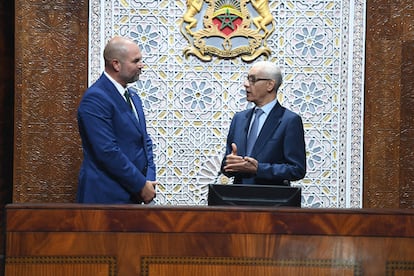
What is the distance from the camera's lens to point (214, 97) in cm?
560

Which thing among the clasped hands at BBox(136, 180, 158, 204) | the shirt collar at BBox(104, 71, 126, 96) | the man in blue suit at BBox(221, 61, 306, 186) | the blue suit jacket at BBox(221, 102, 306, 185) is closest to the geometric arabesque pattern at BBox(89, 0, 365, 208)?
the man in blue suit at BBox(221, 61, 306, 186)

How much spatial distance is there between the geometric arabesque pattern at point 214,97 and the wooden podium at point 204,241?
243cm

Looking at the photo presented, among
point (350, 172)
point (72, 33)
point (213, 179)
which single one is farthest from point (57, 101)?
point (350, 172)

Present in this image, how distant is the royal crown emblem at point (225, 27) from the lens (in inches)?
221

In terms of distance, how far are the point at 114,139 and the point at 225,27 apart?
1.99m

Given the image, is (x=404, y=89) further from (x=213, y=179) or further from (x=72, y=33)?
(x=72, y=33)

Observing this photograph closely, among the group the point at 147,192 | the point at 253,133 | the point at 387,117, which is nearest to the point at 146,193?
the point at 147,192

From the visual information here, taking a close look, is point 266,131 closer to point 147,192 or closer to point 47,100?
point 147,192

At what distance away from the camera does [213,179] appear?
557 centimetres

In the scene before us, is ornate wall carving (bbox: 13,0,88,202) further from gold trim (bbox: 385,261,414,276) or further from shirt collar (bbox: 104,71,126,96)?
gold trim (bbox: 385,261,414,276)

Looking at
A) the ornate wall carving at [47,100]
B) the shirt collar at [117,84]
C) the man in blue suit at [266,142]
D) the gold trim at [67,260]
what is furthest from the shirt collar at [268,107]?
the ornate wall carving at [47,100]

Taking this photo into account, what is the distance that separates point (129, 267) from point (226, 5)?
2.91 m

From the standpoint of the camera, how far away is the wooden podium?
10.2 feet

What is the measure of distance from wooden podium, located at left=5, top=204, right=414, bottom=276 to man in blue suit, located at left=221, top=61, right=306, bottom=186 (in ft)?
3.06
